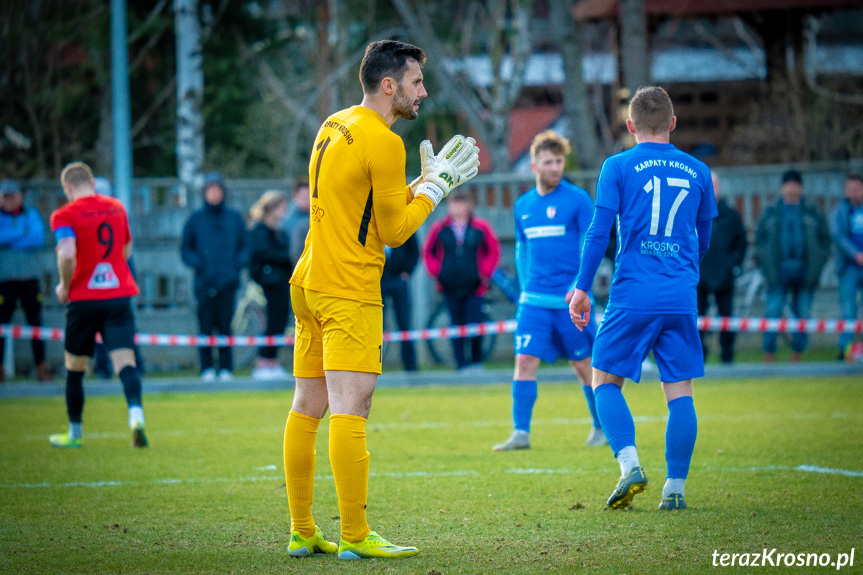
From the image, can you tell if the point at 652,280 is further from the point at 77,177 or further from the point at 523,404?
the point at 77,177

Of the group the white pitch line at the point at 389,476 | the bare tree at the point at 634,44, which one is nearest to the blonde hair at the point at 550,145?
the white pitch line at the point at 389,476

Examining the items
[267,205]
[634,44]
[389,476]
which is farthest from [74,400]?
[634,44]

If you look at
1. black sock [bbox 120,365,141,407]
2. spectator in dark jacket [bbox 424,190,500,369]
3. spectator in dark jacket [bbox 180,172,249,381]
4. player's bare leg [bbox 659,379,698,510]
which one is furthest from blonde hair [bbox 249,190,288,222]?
player's bare leg [bbox 659,379,698,510]

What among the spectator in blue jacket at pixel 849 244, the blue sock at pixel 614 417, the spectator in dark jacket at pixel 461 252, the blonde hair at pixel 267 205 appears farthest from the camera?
the spectator in blue jacket at pixel 849 244

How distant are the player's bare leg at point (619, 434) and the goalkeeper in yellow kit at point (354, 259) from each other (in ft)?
4.48

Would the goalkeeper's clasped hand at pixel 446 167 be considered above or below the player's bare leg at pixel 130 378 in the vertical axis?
above

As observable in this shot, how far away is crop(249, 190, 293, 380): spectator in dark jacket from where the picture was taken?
13630mm

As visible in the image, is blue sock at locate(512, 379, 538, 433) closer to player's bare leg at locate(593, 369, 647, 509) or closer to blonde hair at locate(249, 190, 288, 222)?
player's bare leg at locate(593, 369, 647, 509)

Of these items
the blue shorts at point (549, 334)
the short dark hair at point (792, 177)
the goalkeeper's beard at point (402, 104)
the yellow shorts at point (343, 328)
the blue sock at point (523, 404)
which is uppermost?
the short dark hair at point (792, 177)

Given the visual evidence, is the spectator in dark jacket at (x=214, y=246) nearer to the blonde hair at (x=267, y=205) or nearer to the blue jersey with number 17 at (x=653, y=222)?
the blonde hair at (x=267, y=205)

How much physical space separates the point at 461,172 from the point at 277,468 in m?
3.24

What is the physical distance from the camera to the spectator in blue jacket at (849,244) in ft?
46.5

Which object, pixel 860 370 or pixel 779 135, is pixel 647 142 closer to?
pixel 860 370

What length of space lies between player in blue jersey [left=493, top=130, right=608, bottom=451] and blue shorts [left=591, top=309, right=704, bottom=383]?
228 centimetres
